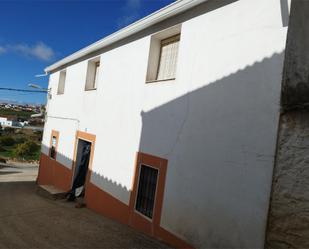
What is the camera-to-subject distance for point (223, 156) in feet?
18.0

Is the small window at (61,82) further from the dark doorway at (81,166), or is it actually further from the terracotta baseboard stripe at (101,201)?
the dark doorway at (81,166)

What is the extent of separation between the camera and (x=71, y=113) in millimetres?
13180

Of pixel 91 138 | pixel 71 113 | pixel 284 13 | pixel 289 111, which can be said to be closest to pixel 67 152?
pixel 71 113

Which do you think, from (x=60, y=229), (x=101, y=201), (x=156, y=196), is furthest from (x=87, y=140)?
(x=156, y=196)

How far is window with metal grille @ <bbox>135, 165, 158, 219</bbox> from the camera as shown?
741 centimetres

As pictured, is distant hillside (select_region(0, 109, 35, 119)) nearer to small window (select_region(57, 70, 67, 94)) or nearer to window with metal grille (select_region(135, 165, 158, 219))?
small window (select_region(57, 70, 67, 94))

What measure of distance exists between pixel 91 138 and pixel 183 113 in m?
5.20

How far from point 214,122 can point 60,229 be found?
4.79 meters

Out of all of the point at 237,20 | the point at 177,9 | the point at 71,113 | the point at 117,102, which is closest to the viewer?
the point at 237,20

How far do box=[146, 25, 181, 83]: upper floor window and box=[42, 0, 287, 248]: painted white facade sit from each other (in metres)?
0.21

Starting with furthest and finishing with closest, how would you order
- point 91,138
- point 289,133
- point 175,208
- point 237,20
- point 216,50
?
point 91,138
point 175,208
point 216,50
point 237,20
point 289,133

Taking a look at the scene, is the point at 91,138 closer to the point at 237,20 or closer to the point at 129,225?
the point at 129,225

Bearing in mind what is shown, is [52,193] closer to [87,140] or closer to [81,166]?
[81,166]

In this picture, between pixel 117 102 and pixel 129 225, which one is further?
pixel 117 102
